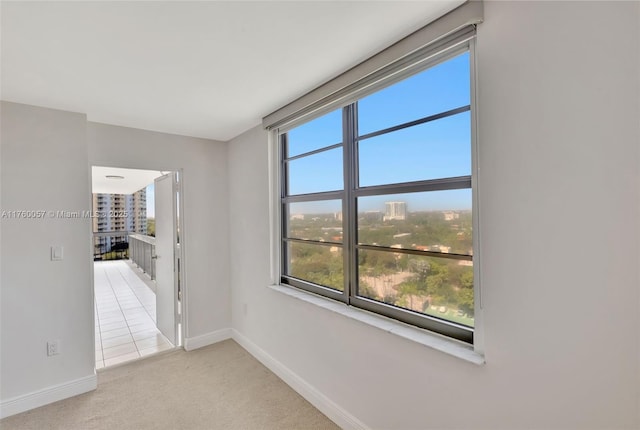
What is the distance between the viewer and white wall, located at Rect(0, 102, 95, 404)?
7.18ft

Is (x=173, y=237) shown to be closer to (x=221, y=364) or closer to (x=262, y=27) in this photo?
(x=221, y=364)

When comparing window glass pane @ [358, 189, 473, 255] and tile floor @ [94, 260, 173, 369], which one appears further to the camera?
tile floor @ [94, 260, 173, 369]

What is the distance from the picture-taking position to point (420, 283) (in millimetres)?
1661

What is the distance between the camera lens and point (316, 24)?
4.57 ft

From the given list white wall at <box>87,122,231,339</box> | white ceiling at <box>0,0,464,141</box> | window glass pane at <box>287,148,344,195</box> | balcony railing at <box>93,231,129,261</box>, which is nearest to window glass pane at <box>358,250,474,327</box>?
window glass pane at <box>287,148,344,195</box>

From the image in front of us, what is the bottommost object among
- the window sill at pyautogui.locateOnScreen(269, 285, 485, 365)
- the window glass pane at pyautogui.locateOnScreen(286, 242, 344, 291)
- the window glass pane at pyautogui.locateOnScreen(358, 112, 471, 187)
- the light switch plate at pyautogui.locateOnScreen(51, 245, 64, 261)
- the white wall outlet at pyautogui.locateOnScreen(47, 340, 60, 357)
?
the white wall outlet at pyautogui.locateOnScreen(47, 340, 60, 357)

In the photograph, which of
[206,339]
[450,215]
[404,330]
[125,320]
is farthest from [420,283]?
[125,320]

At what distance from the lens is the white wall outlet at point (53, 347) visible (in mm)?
2326

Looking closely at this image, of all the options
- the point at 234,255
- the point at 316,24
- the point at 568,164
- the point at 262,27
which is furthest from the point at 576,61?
the point at 234,255

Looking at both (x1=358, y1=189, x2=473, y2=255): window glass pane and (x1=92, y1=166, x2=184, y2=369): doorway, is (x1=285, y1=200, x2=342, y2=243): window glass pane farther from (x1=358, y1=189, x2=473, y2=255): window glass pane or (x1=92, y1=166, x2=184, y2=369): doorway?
(x1=92, y1=166, x2=184, y2=369): doorway

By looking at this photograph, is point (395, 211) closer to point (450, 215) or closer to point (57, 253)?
point (450, 215)

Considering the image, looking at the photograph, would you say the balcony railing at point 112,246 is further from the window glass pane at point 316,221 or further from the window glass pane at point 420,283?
the window glass pane at point 420,283

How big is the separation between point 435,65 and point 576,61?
62cm

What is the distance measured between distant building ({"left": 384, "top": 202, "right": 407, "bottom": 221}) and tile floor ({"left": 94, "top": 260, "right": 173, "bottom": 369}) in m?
2.99
